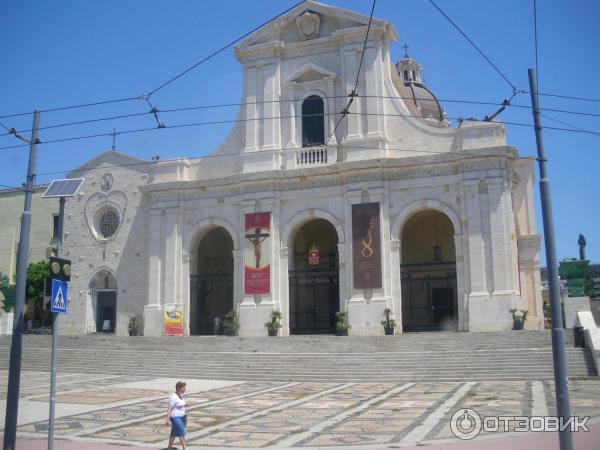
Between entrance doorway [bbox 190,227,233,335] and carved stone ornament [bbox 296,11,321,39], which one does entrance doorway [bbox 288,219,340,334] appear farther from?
carved stone ornament [bbox 296,11,321,39]

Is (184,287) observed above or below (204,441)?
above

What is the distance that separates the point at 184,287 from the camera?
33875 millimetres


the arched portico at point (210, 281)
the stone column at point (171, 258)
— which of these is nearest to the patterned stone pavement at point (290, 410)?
the stone column at point (171, 258)

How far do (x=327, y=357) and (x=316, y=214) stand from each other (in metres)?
9.52

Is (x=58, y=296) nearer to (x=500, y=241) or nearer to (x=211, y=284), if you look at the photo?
(x=500, y=241)

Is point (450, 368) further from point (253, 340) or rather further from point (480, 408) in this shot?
point (253, 340)

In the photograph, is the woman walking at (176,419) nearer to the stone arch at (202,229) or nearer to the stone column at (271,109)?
the stone arch at (202,229)

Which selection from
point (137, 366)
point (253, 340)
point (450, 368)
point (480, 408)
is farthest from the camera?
point (253, 340)

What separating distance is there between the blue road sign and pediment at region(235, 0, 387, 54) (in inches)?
1004

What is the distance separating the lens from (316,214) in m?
31.8

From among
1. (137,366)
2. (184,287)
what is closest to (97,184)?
(184,287)

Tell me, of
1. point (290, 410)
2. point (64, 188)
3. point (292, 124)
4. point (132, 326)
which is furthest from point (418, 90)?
point (64, 188)

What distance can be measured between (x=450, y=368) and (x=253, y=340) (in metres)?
9.77

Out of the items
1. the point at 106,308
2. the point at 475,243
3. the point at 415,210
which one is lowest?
the point at 106,308
